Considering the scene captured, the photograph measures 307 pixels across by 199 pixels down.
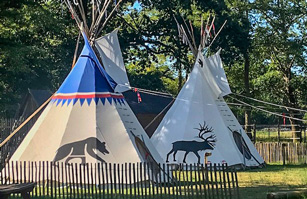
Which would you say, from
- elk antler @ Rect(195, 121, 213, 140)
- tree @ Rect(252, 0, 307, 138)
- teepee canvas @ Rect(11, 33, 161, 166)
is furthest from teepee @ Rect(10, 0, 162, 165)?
tree @ Rect(252, 0, 307, 138)

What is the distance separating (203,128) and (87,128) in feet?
18.2

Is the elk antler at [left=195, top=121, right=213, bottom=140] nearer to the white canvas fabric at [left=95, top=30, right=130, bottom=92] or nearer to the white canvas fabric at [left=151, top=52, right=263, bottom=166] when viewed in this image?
the white canvas fabric at [left=151, top=52, right=263, bottom=166]

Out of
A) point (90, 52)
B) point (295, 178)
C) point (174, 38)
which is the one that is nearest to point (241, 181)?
point (295, 178)

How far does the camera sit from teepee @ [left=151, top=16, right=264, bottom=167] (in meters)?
15.6

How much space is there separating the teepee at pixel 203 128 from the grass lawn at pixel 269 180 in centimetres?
103

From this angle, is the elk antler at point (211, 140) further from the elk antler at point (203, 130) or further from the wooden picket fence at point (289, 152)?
the wooden picket fence at point (289, 152)

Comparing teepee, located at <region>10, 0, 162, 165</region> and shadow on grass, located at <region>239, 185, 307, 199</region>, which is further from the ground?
teepee, located at <region>10, 0, 162, 165</region>

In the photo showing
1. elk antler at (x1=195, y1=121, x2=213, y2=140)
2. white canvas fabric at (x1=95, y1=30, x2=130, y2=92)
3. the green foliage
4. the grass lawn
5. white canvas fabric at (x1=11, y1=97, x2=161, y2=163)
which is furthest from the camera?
the green foliage

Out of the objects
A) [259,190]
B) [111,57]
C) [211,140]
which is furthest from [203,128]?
[259,190]

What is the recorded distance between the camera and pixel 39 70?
34.1 m

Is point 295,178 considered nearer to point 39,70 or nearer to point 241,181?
point 241,181

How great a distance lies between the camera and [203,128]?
627 inches

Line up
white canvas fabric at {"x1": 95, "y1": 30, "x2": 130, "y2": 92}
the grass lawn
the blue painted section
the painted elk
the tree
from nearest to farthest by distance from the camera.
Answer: the grass lawn → the blue painted section → white canvas fabric at {"x1": 95, "y1": 30, "x2": 130, "y2": 92} → the painted elk → the tree

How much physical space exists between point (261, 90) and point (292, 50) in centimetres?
432
